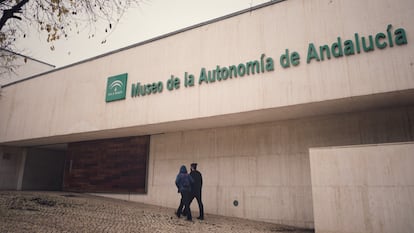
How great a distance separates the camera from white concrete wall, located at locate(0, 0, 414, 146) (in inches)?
309

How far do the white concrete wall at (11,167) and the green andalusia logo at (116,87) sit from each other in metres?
9.33

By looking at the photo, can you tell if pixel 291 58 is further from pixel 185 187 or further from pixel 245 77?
pixel 185 187

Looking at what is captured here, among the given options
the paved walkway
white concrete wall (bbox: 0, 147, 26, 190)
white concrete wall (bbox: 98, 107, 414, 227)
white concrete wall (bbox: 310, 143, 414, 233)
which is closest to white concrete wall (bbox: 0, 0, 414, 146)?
white concrete wall (bbox: 310, 143, 414, 233)

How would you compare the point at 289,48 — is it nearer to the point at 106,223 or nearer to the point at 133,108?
the point at 133,108

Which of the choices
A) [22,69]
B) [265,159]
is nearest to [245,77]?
[265,159]

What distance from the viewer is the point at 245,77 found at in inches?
374

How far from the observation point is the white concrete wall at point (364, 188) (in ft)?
22.4

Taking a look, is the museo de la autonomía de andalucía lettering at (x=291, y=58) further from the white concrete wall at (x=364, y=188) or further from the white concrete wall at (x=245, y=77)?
the white concrete wall at (x=364, y=188)

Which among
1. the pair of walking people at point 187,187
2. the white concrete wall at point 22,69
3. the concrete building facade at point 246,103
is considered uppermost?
the white concrete wall at point 22,69

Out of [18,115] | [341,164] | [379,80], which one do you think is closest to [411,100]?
[379,80]

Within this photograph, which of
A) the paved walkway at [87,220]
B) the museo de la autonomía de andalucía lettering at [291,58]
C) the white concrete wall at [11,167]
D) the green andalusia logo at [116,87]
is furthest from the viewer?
the white concrete wall at [11,167]

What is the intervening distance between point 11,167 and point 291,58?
1704 centimetres

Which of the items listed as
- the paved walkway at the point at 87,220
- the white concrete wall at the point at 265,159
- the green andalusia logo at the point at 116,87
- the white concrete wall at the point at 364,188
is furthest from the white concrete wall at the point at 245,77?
the paved walkway at the point at 87,220

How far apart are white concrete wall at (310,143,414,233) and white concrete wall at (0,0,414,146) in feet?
5.30
